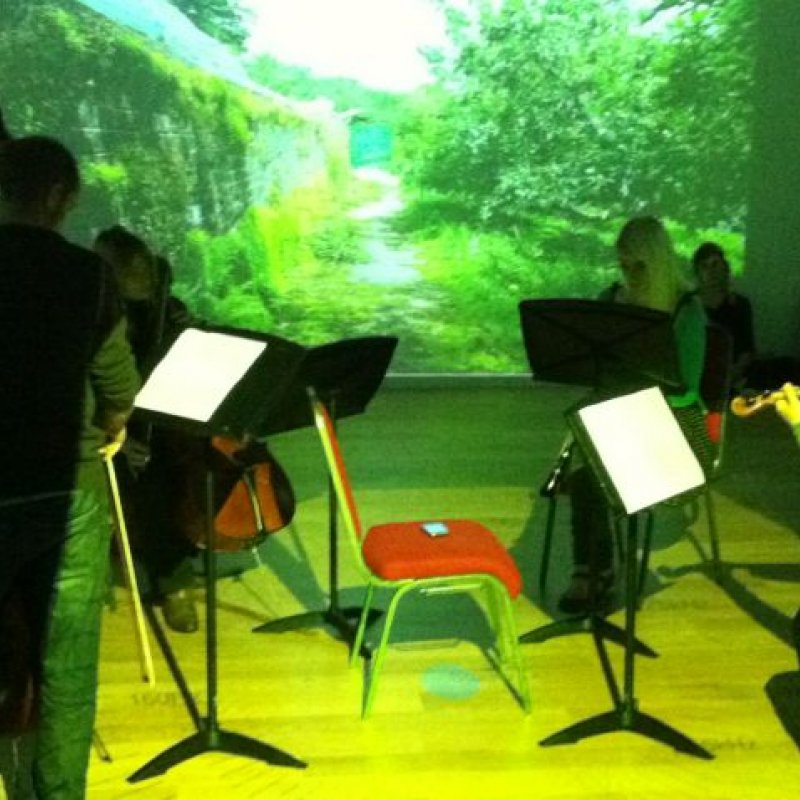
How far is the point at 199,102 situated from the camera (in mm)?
7598

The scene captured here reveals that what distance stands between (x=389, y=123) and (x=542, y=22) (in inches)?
44.4

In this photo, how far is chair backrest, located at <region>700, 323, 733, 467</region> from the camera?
4.36m

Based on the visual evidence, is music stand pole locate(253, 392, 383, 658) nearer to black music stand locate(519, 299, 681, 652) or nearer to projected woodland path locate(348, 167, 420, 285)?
black music stand locate(519, 299, 681, 652)

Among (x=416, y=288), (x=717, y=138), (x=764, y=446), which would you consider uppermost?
(x=717, y=138)

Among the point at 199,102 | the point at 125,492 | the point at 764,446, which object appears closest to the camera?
the point at 125,492

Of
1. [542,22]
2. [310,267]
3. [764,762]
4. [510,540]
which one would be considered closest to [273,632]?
[510,540]

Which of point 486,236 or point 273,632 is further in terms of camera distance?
point 486,236

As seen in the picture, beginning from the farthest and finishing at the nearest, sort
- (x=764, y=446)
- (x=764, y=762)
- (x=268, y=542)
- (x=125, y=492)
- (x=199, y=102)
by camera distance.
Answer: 1. (x=199, y=102)
2. (x=764, y=446)
3. (x=268, y=542)
4. (x=125, y=492)
5. (x=764, y=762)

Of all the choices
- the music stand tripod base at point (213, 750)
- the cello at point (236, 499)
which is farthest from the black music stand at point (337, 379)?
the music stand tripod base at point (213, 750)

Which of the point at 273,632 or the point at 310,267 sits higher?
the point at 310,267

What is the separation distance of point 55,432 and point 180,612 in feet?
5.43

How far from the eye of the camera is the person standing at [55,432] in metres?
2.52

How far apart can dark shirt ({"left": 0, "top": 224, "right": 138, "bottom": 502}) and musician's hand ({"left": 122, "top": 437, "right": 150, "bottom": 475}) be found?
131 centimetres

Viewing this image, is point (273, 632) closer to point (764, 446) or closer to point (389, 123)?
point (764, 446)
